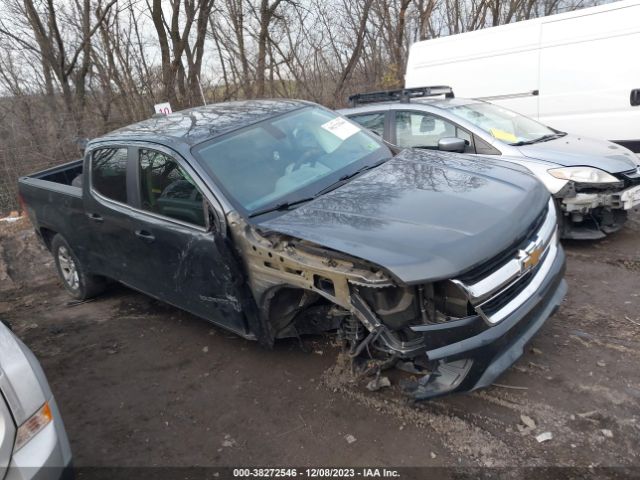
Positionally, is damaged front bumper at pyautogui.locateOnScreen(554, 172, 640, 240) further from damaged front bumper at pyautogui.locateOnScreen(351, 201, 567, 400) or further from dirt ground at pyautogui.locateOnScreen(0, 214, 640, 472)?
damaged front bumper at pyautogui.locateOnScreen(351, 201, 567, 400)

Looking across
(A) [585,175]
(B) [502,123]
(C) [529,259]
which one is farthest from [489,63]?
(C) [529,259]

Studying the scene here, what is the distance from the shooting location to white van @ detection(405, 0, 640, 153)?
20.2ft

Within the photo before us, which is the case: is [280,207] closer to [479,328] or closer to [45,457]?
[479,328]

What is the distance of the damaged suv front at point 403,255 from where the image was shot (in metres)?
2.37

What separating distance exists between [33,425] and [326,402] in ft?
5.19

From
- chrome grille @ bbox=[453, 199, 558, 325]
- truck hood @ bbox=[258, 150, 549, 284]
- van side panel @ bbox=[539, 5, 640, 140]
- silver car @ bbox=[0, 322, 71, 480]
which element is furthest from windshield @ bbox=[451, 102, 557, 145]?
silver car @ bbox=[0, 322, 71, 480]

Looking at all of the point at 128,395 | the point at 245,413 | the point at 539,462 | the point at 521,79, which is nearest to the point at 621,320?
the point at 539,462

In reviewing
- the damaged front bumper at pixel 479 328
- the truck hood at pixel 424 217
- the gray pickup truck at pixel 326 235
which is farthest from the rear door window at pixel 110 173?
the damaged front bumper at pixel 479 328

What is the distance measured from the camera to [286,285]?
9.21ft

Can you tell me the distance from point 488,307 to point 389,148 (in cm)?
186

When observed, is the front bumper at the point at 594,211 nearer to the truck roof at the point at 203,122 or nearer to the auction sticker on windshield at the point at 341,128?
the auction sticker on windshield at the point at 341,128

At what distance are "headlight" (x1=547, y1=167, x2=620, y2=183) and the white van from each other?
2274mm

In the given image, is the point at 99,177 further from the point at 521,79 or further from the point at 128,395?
the point at 521,79

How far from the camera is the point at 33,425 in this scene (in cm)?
203
